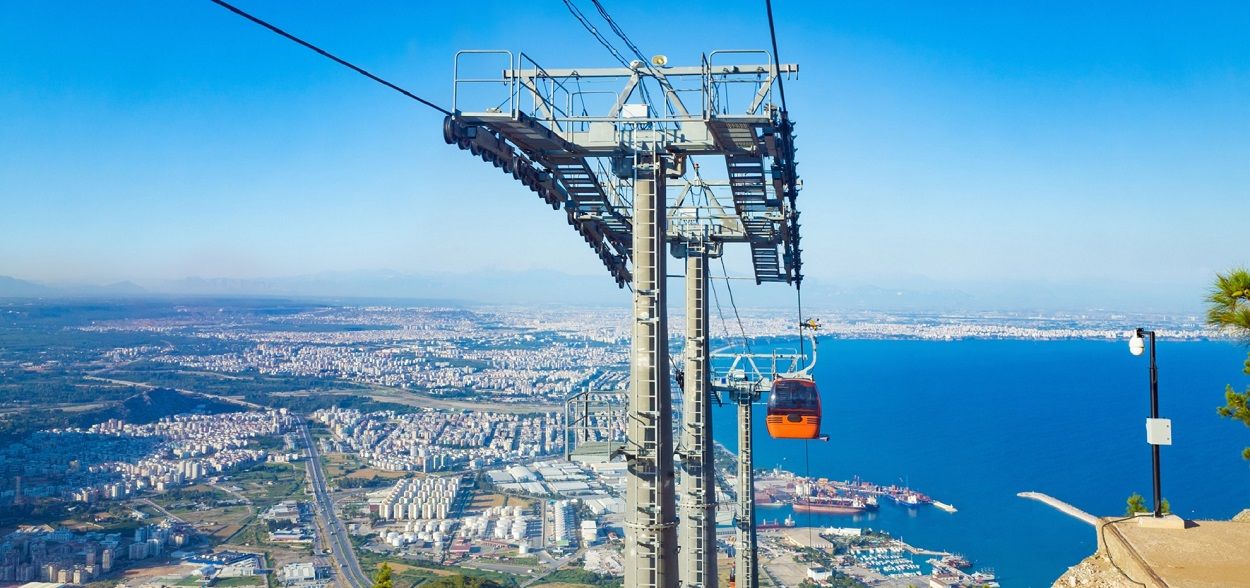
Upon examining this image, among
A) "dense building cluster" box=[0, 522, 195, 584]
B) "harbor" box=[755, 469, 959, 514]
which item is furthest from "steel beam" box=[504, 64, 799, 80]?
"harbor" box=[755, 469, 959, 514]

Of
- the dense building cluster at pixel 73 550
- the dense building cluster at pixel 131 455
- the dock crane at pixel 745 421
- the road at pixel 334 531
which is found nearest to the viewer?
the dock crane at pixel 745 421

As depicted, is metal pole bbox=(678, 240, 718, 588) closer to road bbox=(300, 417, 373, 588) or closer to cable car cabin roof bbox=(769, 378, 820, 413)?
cable car cabin roof bbox=(769, 378, 820, 413)

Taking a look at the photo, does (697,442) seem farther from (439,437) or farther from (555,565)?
(439,437)

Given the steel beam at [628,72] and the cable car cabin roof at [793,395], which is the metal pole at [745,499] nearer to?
the cable car cabin roof at [793,395]

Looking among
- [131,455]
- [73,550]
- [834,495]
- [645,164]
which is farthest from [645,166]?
[131,455]

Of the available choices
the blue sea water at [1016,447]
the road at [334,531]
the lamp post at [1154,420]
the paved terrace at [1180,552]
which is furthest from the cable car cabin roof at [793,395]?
the road at [334,531]
